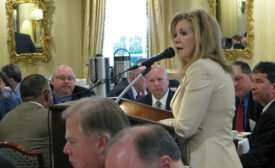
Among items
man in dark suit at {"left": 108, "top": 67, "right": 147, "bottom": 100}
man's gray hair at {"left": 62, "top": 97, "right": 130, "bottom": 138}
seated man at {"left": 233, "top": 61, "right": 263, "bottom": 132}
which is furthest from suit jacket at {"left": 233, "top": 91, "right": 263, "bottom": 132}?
man's gray hair at {"left": 62, "top": 97, "right": 130, "bottom": 138}

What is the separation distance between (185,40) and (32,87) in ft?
5.63

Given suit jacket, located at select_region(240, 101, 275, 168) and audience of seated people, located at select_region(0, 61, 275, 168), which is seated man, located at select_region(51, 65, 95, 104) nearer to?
audience of seated people, located at select_region(0, 61, 275, 168)

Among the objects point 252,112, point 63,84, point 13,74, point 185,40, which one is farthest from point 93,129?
point 13,74

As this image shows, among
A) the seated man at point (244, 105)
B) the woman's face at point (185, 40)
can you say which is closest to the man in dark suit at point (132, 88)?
the seated man at point (244, 105)

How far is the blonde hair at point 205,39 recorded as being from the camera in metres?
2.10

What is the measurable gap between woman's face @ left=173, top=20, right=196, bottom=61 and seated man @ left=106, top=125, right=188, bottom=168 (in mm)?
1079

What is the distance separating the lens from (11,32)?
916 centimetres

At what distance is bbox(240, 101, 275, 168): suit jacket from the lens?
268 centimetres

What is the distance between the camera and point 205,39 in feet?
6.91

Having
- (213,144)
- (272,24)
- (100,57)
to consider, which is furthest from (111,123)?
(272,24)

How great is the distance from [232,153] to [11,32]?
8000 mm

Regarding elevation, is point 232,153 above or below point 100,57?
below

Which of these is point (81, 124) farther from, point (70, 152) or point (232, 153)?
point (232, 153)

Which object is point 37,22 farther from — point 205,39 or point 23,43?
point 205,39
